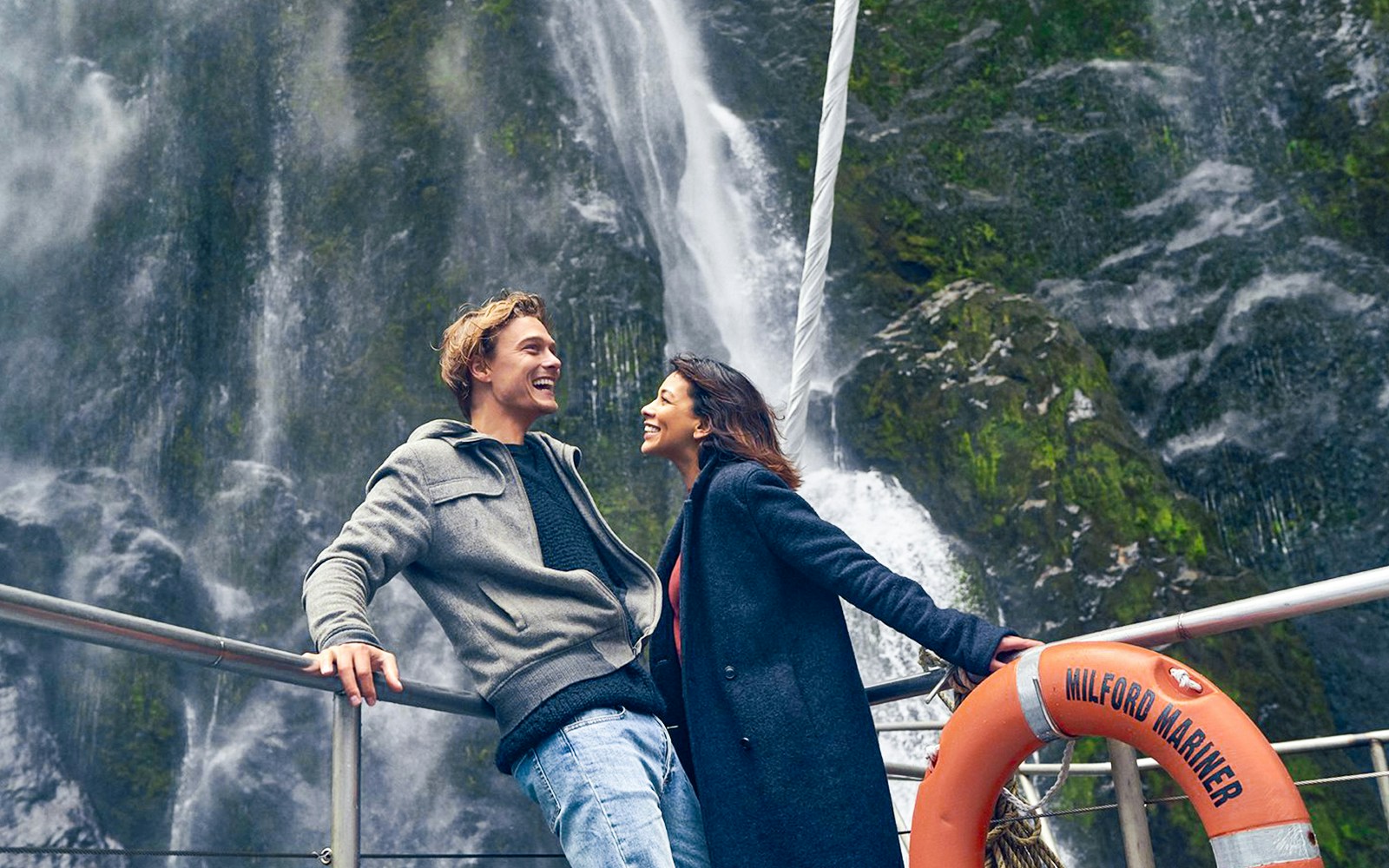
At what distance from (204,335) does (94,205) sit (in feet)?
5.27

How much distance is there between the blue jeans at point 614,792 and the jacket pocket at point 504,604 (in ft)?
0.60

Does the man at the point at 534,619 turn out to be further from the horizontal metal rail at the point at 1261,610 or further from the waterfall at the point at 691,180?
the waterfall at the point at 691,180

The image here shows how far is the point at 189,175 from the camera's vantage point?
11.2 meters

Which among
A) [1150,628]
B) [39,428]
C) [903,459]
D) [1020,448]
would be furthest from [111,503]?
[1150,628]

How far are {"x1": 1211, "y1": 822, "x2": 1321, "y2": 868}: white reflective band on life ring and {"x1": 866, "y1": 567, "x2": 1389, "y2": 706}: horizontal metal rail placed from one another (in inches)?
10.3

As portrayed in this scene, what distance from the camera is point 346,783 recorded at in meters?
1.92

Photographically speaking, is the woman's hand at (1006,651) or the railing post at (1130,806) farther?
the woman's hand at (1006,651)

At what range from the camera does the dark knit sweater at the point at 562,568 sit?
2107 millimetres

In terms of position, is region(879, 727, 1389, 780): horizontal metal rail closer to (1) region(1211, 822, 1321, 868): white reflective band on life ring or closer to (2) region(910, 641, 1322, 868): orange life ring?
(2) region(910, 641, 1322, 868): orange life ring

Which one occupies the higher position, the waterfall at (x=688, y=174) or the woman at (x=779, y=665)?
the waterfall at (x=688, y=174)

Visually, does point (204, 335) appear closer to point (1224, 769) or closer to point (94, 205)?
point (94, 205)

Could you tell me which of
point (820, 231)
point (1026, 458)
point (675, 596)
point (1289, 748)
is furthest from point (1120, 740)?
point (1026, 458)

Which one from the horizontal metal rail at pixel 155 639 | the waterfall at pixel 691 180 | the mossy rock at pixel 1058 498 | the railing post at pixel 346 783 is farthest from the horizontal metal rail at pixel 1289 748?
the waterfall at pixel 691 180

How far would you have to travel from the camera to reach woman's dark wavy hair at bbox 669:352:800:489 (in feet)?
8.43
